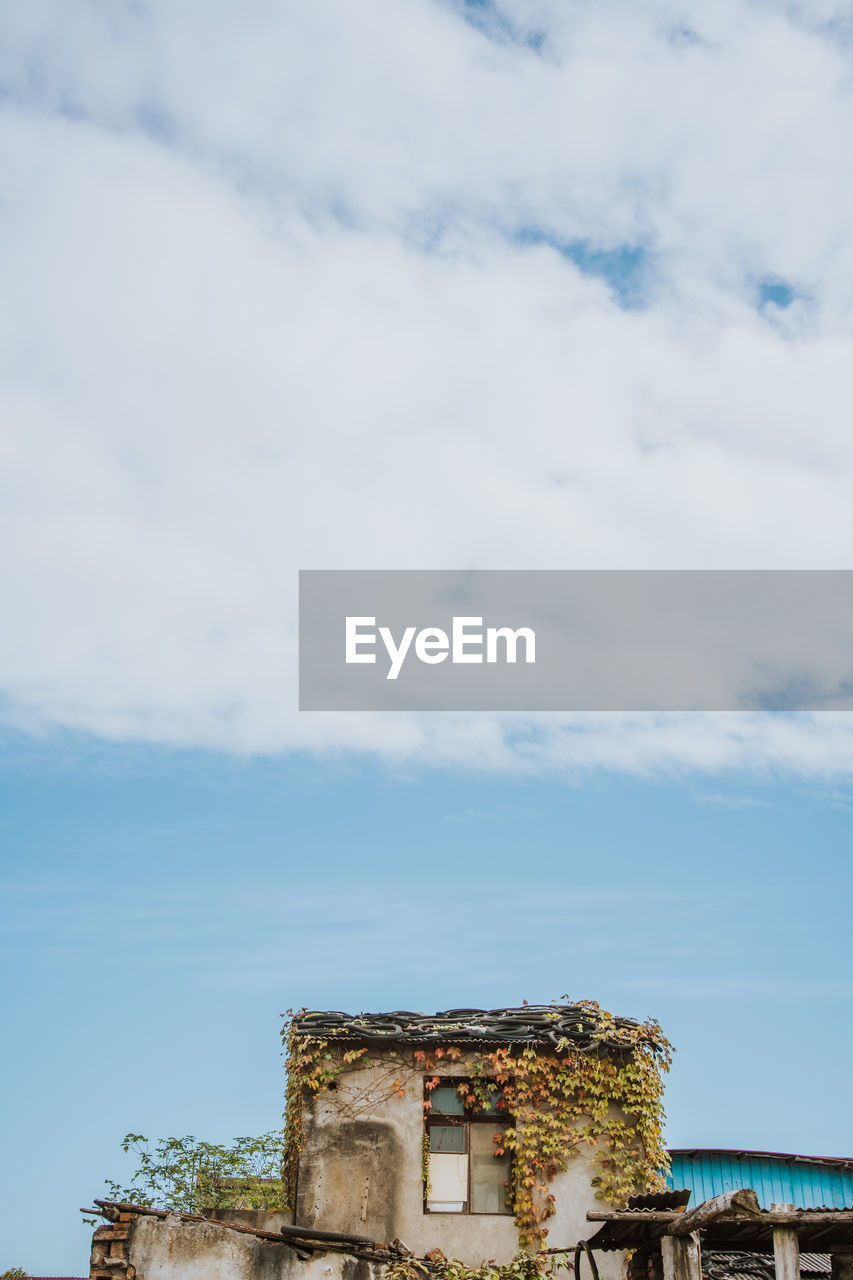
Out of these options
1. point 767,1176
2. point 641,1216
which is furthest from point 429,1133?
point 767,1176

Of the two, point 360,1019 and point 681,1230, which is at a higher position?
point 360,1019

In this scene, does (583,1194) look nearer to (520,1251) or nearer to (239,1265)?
(520,1251)

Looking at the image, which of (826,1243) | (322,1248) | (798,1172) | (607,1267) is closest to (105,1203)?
(322,1248)

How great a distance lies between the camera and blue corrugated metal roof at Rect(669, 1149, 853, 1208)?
2484 centimetres

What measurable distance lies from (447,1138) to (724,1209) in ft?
19.6

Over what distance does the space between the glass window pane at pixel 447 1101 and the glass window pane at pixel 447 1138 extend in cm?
18

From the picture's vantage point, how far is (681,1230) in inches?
468

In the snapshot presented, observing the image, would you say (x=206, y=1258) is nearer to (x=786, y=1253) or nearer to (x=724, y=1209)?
(x=724, y=1209)

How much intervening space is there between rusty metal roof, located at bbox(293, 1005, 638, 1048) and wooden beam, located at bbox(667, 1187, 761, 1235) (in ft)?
14.2

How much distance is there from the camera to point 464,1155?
620 inches

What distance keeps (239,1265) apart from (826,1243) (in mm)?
7002

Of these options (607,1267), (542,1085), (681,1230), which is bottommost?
(607,1267)

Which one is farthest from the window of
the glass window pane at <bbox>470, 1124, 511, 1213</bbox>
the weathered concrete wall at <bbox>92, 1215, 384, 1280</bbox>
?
the weathered concrete wall at <bbox>92, 1215, 384, 1280</bbox>

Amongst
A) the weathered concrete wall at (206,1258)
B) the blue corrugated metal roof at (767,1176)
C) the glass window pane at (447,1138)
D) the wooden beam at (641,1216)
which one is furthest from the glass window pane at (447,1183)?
the blue corrugated metal roof at (767,1176)
